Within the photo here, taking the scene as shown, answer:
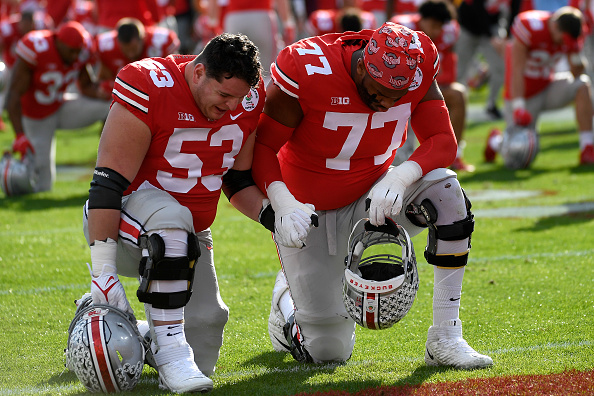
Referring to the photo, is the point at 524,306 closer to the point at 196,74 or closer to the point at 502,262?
the point at 502,262

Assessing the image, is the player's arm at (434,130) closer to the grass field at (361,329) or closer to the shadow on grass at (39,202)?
the grass field at (361,329)

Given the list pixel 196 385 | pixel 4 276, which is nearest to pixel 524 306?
pixel 196 385

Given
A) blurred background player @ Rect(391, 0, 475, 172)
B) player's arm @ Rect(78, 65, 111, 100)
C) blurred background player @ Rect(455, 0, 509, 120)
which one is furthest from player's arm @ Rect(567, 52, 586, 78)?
player's arm @ Rect(78, 65, 111, 100)

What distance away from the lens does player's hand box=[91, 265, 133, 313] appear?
10.2 feet

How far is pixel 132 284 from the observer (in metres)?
4.86

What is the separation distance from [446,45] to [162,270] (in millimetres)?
5996

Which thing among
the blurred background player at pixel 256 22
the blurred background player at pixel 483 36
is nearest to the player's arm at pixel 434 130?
the blurred background player at pixel 256 22

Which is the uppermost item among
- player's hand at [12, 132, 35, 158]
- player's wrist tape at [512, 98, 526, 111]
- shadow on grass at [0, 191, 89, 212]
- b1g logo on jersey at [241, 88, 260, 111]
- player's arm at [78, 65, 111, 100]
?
b1g logo on jersey at [241, 88, 260, 111]

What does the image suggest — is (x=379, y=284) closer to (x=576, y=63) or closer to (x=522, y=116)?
(x=522, y=116)

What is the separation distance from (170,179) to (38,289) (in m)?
1.74

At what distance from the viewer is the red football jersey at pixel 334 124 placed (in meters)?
3.53

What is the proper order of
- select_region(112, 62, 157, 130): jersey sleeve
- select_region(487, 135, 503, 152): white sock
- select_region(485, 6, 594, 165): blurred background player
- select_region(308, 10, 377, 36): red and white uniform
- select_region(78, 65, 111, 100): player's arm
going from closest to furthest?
select_region(112, 62, 157, 130): jersey sleeve
select_region(78, 65, 111, 100): player's arm
select_region(485, 6, 594, 165): blurred background player
select_region(487, 135, 503, 152): white sock
select_region(308, 10, 377, 36): red and white uniform

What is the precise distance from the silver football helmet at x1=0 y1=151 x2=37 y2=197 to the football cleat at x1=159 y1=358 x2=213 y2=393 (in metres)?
4.75

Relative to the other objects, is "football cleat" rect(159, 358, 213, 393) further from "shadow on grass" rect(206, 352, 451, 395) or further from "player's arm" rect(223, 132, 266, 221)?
"player's arm" rect(223, 132, 266, 221)
